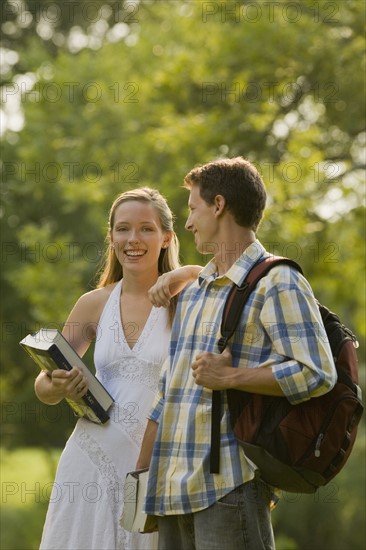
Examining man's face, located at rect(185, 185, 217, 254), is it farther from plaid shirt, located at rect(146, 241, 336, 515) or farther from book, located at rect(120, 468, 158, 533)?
book, located at rect(120, 468, 158, 533)

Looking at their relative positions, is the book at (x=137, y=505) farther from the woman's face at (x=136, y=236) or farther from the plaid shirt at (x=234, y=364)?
the woman's face at (x=136, y=236)

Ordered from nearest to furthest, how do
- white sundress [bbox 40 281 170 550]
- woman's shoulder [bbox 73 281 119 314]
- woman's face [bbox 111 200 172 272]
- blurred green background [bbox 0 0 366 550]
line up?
white sundress [bbox 40 281 170 550] < woman's face [bbox 111 200 172 272] < woman's shoulder [bbox 73 281 119 314] < blurred green background [bbox 0 0 366 550]

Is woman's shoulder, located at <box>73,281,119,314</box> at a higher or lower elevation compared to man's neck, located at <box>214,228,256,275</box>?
lower

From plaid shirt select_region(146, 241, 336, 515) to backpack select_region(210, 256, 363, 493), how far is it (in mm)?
39

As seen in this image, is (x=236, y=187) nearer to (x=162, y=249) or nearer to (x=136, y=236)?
(x=136, y=236)

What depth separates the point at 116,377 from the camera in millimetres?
4598

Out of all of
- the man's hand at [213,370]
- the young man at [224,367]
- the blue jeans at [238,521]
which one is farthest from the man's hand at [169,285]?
the blue jeans at [238,521]

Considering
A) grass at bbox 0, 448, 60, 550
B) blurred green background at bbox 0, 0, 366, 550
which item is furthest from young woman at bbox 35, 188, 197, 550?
grass at bbox 0, 448, 60, 550

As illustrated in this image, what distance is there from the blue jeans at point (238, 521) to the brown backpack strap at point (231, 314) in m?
0.12

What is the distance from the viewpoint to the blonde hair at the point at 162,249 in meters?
4.77

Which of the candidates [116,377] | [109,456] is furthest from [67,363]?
[109,456]

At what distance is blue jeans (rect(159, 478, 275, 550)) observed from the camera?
364 cm

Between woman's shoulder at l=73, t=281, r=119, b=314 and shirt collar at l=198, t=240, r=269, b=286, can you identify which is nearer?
shirt collar at l=198, t=240, r=269, b=286

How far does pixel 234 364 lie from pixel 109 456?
3.27 feet
